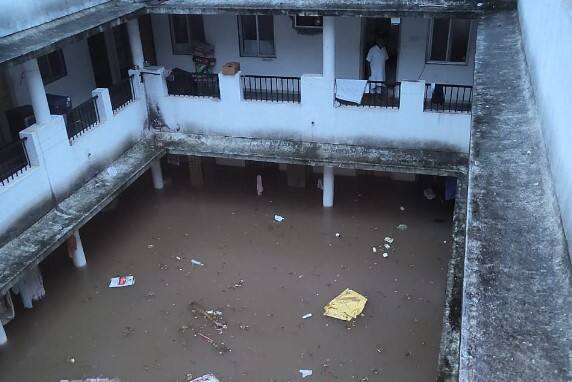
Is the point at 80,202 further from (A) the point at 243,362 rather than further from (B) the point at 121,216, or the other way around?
(A) the point at 243,362

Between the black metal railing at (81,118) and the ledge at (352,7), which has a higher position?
the ledge at (352,7)

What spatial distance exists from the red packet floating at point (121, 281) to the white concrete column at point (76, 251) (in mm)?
872

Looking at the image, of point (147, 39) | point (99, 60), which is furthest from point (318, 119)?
point (99, 60)

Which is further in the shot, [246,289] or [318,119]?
[318,119]

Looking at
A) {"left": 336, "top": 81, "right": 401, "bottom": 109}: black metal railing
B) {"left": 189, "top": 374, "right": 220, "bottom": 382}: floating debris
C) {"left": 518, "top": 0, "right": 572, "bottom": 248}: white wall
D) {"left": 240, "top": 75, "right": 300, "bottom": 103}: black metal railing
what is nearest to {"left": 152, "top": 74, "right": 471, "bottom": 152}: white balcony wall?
{"left": 336, "top": 81, "right": 401, "bottom": 109}: black metal railing

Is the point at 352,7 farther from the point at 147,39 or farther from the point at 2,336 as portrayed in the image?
the point at 2,336

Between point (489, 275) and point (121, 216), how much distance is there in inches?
418

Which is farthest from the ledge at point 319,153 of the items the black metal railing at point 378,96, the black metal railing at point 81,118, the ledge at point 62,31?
the ledge at point 62,31

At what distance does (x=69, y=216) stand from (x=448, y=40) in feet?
27.4

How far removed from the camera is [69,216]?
9805 millimetres

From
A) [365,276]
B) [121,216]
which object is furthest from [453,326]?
[121,216]

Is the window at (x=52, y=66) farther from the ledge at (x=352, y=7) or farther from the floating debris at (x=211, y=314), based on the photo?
the floating debris at (x=211, y=314)

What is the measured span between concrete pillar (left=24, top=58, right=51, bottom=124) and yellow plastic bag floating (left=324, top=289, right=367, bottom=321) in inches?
230

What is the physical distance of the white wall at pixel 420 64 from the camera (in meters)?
11.9
